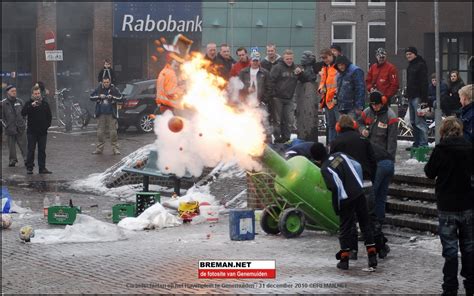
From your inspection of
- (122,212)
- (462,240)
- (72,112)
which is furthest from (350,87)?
(72,112)

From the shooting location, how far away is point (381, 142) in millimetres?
14422

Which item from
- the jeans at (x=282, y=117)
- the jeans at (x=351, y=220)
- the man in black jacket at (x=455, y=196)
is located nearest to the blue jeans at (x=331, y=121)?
the jeans at (x=282, y=117)

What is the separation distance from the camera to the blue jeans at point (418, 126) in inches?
758

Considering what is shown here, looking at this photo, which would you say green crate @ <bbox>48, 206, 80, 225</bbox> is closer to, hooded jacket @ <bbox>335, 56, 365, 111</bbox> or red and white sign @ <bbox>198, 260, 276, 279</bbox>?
red and white sign @ <bbox>198, 260, 276, 279</bbox>

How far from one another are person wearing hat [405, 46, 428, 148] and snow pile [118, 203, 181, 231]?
548cm

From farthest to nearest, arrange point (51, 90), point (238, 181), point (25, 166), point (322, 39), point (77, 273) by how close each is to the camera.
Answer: point (322, 39), point (51, 90), point (25, 166), point (238, 181), point (77, 273)

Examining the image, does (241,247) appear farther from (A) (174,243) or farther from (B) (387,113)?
(B) (387,113)

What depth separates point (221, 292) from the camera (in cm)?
1137

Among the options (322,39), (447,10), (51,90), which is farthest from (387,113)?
(322,39)

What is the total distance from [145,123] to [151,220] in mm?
15664

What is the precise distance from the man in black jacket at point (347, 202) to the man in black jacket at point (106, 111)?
1327 cm

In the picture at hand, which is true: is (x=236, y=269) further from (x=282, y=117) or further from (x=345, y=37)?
(x=345, y=37)

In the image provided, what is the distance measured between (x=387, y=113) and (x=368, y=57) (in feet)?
118

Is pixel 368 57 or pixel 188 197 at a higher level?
pixel 368 57
